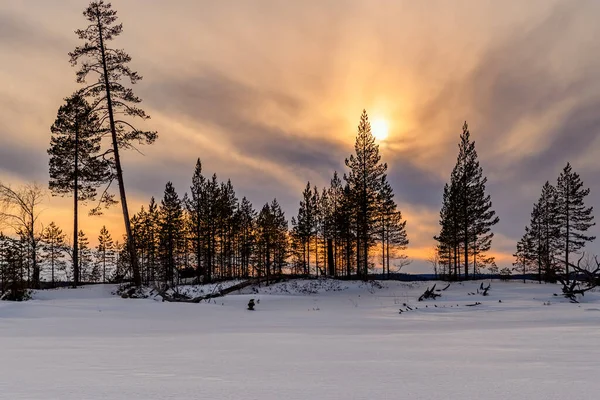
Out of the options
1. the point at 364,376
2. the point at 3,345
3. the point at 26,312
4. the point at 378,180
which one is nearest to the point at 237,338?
the point at 3,345

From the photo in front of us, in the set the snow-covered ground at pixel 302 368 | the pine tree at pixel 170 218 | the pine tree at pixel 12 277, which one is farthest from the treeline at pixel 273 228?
the snow-covered ground at pixel 302 368

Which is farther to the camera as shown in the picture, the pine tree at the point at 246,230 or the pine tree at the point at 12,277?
the pine tree at the point at 246,230

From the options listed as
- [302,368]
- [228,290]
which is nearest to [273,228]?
[228,290]

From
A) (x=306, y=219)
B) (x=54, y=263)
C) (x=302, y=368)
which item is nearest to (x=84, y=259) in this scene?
(x=54, y=263)

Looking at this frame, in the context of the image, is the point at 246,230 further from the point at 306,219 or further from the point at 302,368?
the point at 302,368

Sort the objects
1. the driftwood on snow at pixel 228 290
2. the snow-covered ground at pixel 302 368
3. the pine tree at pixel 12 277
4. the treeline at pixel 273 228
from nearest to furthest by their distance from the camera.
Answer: the snow-covered ground at pixel 302 368
the driftwood on snow at pixel 228 290
the pine tree at pixel 12 277
the treeline at pixel 273 228

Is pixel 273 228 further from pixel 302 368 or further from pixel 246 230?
pixel 302 368

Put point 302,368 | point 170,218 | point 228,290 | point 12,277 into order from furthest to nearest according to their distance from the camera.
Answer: point 170,218
point 228,290
point 12,277
point 302,368

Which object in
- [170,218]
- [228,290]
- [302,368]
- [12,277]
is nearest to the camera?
[302,368]

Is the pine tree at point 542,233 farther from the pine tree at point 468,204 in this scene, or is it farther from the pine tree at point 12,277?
the pine tree at point 12,277

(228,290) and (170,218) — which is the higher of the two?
(170,218)

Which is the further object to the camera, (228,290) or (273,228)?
(273,228)

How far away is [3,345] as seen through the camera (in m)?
5.71

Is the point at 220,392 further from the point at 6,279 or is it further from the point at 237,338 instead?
the point at 6,279
